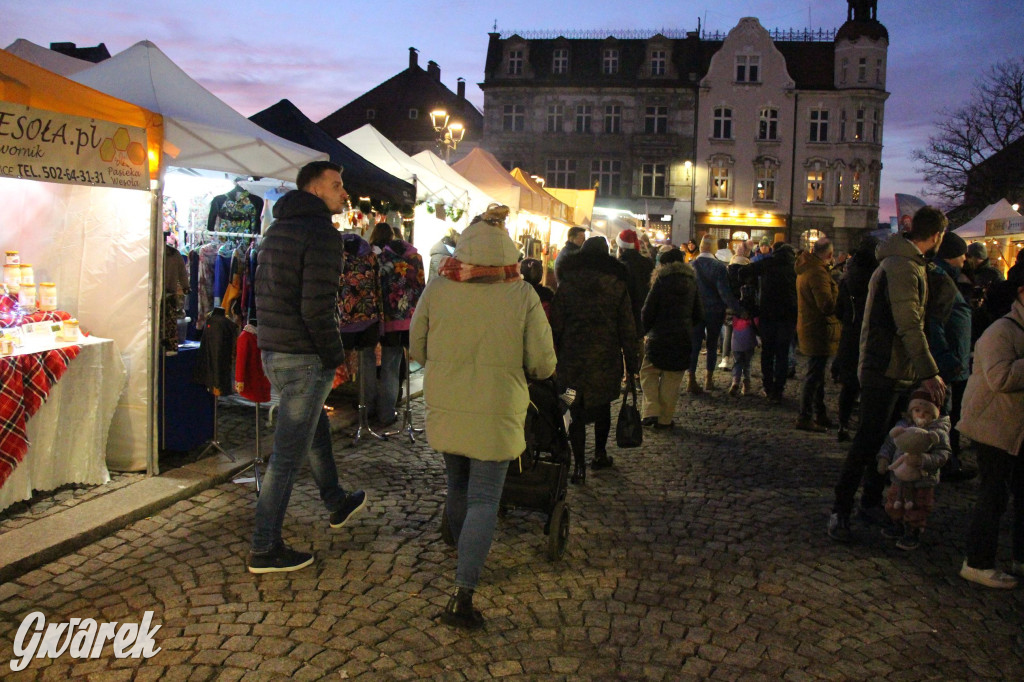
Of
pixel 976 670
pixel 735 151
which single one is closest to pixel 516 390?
pixel 976 670

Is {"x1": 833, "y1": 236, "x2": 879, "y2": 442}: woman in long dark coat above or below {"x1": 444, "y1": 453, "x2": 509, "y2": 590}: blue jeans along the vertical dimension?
above

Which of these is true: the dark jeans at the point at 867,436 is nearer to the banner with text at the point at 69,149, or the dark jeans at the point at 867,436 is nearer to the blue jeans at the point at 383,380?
the blue jeans at the point at 383,380

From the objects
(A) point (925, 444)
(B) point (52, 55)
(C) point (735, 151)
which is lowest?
(A) point (925, 444)

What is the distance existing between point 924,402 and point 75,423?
520 cm

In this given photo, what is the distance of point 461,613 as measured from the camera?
11.5 feet

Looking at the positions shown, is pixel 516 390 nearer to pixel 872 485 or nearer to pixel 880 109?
pixel 872 485

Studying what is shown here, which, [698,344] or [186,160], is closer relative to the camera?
[186,160]

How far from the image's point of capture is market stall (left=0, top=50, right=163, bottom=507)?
4645 millimetres

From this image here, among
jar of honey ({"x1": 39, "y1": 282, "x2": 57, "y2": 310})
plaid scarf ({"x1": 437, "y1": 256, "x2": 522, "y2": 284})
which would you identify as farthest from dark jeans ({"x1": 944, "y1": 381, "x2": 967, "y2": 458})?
jar of honey ({"x1": 39, "y1": 282, "x2": 57, "y2": 310})

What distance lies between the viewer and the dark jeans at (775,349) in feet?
29.3

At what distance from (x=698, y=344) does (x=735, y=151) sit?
114 ft

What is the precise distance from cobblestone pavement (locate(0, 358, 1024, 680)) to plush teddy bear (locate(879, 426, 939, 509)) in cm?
36

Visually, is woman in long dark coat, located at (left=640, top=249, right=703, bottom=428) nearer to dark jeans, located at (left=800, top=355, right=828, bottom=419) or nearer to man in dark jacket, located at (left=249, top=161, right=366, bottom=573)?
dark jeans, located at (left=800, top=355, right=828, bottom=419)

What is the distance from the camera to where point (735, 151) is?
137 ft
